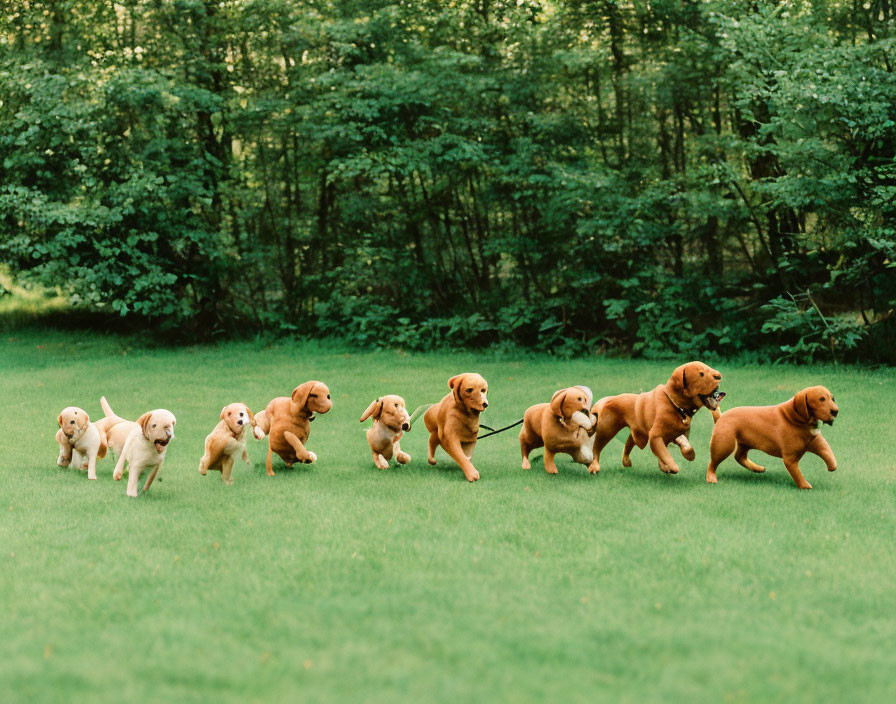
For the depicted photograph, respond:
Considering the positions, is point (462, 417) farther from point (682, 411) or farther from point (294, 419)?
point (682, 411)

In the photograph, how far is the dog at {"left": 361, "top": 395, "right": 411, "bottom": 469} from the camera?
22.1ft

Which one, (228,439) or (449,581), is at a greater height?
(228,439)

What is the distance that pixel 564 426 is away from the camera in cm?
652

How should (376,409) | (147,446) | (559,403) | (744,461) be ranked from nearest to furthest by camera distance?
(147,446), (559,403), (744,461), (376,409)

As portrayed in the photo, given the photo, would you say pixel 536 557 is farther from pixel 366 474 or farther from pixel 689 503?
pixel 366 474

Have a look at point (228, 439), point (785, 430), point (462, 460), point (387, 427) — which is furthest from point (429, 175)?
point (785, 430)

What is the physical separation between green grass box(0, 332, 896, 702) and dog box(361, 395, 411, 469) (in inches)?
5.1

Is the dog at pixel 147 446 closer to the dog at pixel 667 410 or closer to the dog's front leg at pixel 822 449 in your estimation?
the dog at pixel 667 410

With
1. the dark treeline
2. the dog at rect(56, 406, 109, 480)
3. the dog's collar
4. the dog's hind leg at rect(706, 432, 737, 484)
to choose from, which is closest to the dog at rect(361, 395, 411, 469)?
the dog's collar

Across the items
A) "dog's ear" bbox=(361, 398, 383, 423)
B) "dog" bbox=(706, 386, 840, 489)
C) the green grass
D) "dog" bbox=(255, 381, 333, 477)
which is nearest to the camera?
the green grass

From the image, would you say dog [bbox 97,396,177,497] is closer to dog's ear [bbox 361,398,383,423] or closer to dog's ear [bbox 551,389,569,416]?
dog's ear [bbox 361,398,383,423]

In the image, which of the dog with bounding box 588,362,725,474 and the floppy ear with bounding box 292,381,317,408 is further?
the floppy ear with bounding box 292,381,317,408

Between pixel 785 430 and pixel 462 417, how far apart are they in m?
2.37

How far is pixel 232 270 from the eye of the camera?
1692cm
